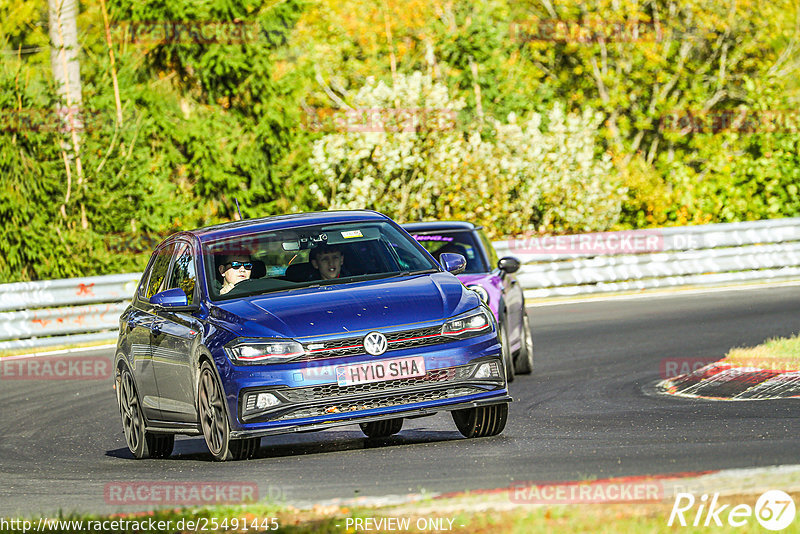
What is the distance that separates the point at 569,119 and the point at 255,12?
24.6 feet

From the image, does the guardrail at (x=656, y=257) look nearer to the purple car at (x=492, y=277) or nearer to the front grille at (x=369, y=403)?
the purple car at (x=492, y=277)

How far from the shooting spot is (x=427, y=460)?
28.6 feet

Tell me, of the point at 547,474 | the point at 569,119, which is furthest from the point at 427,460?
the point at 569,119

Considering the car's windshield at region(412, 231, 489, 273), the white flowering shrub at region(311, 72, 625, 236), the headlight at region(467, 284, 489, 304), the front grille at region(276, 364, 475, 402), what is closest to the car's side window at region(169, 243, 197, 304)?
the front grille at region(276, 364, 475, 402)

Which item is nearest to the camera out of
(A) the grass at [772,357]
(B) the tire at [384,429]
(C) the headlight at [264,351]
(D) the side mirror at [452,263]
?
(C) the headlight at [264,351]

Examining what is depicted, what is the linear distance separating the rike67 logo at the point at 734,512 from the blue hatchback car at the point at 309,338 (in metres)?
2.90

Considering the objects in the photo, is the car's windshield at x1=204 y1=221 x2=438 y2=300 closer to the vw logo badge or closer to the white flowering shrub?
the vw logo badge

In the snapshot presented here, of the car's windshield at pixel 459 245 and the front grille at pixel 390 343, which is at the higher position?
the front grille at pixel 390 343

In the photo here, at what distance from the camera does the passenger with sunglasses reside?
390 inches

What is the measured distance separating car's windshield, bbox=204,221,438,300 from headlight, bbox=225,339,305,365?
0.82 meters

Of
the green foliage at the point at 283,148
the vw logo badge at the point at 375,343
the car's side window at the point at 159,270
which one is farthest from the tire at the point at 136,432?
the green foliage at the point at 283,148

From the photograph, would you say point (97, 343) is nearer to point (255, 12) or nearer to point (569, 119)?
point (255, 12)

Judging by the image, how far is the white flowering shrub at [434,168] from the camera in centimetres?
2981

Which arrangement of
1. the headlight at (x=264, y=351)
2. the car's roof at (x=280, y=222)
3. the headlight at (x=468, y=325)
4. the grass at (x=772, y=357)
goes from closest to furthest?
1. the headlight at (x=264, y=351)
2. the headlight at (x=468, y=325)
3. the car's roof at (x=280, y=222)
4. the grass at (x=772, y=357)
